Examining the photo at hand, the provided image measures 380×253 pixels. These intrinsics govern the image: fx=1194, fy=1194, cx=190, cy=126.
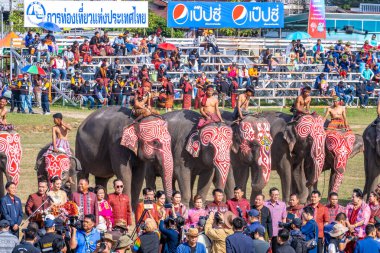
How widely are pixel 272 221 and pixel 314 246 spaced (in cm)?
169

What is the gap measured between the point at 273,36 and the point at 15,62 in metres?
21.4

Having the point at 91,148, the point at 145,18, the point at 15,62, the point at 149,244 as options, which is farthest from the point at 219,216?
the point at 145,18

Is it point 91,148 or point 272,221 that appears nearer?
point 272,221

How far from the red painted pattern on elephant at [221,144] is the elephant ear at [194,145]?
27 cm

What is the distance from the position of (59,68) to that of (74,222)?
28.3 m

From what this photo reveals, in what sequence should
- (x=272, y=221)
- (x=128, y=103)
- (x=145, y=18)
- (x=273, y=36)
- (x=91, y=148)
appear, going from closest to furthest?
(x=272, y=221), (x=91, y=148), (x=128, y=103), (x=145, y=18), (x=273, y=36)

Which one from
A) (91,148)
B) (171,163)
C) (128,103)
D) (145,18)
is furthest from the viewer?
(145,18)

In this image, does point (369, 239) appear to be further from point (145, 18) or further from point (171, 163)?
point (145, 18)

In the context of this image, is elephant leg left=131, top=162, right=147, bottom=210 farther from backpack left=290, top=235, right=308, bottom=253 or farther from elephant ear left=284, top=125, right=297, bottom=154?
backpack left=290, top=235, right=308, bottom=253

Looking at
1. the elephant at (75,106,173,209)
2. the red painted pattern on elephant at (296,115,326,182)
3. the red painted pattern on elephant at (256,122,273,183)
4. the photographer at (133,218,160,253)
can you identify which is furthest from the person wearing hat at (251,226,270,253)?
the red painted pattern on elephant at (296,115,326,182)

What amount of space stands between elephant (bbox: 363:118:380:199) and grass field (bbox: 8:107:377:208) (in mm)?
1027

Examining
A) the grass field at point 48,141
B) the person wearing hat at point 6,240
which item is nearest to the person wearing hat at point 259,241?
the person wearing hat at point 6,240

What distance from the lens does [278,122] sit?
2397 cm

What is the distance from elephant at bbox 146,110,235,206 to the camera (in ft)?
71.1
